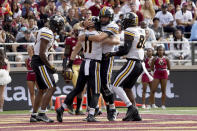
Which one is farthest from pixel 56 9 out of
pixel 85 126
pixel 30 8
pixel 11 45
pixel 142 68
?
pixel 85 126

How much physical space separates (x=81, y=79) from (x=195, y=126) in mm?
2478

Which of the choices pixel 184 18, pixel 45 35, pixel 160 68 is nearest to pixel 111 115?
pixel 45 35

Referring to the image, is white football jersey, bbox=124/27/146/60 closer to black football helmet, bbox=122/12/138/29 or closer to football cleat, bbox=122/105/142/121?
black football helmet, bbox=122/12/138/29

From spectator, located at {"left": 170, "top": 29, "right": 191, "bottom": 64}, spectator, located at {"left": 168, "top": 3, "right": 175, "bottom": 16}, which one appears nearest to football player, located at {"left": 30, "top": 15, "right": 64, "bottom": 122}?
spectator, located at {"left": 170, "top": 29, "right": 191, "bottom": 64}

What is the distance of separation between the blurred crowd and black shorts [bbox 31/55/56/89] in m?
7.17

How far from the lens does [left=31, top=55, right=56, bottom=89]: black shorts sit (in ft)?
40.2

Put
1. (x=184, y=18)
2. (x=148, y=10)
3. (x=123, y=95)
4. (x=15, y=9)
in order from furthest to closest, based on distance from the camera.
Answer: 1. (x=184, y=18)
2. (x=148, y=10)
3. (x=15, y=9)
4. (x=123, y=95)

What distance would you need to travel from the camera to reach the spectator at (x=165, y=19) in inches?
899

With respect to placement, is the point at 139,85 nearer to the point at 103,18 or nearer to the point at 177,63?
the point at 177,63

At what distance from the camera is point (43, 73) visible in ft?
40.3

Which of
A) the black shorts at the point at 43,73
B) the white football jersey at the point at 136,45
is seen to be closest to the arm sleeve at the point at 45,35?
the black shorts at the point at 43,73

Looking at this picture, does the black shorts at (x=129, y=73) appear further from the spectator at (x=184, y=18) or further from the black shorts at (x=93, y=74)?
the spectator at (x=184, y=18)

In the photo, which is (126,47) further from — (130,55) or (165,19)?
(165,19)

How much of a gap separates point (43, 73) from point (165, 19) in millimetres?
11378
